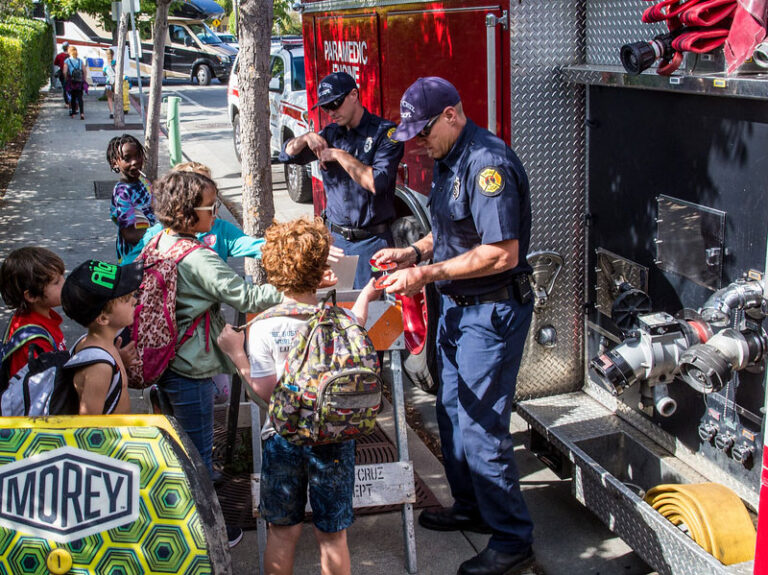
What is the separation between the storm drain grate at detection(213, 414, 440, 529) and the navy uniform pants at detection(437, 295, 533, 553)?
0.75m

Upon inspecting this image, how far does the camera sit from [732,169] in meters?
3.44

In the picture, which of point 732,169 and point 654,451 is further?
point 654,451

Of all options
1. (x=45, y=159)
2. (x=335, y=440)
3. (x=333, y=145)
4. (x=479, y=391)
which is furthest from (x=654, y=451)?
(x=45, y=159)

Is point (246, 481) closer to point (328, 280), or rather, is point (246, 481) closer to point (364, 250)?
point (364, 250)

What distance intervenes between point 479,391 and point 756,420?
1.12 metres

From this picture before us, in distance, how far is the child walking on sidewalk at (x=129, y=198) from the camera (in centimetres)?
553

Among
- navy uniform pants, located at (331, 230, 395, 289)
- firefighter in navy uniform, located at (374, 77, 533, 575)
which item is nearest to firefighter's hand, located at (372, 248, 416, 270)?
firefighter in navy uniform, located at (374, 77, 533, 575)

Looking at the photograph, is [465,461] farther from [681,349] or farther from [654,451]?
[681,349]

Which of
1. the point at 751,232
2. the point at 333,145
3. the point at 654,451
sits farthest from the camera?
the point at 333,145

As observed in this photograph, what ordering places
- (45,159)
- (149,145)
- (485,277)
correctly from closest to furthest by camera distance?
(485,277) < (149,145) < (45,159)

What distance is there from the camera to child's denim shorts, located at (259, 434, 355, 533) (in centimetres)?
323

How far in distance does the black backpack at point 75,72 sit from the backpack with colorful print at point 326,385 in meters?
19.5

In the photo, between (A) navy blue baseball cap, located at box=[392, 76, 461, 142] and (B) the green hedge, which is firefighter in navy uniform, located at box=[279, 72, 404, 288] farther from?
(B) the green hedge

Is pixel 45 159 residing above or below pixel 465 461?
above
